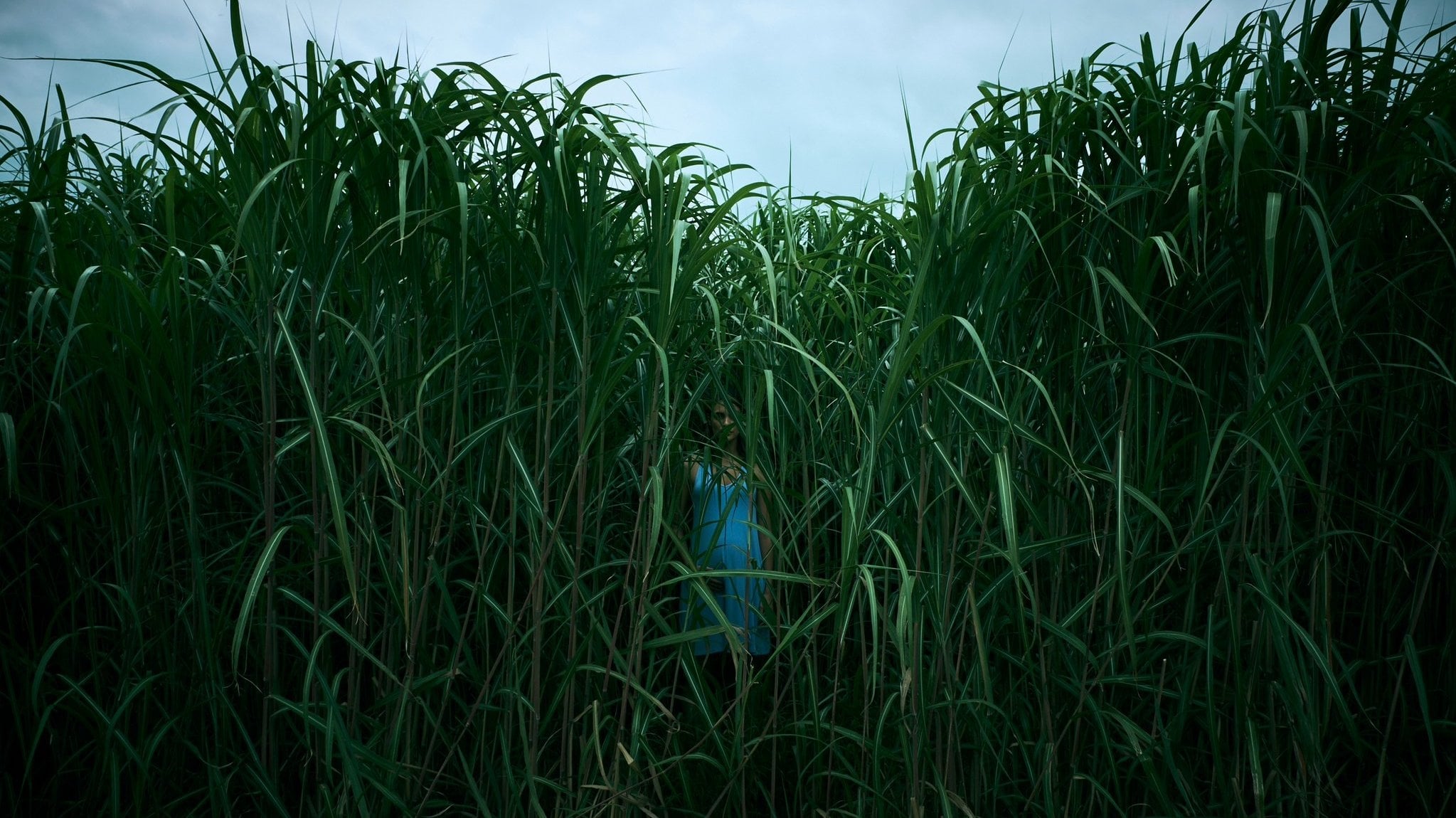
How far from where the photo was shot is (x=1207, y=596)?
1330 millimetres

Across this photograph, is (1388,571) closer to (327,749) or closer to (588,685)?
(588,685)

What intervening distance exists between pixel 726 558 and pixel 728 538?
0.08m

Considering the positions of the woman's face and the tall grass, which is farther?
the woman's face

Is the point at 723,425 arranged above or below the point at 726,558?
above

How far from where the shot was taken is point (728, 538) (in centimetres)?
156

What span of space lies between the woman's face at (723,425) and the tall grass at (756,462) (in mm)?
54

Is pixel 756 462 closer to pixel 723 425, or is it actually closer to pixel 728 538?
pixel 723 425

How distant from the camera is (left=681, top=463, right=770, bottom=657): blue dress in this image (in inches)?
52.5

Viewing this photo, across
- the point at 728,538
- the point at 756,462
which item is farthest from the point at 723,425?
the point at 728,538

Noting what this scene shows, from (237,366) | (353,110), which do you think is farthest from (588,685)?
(353,110)

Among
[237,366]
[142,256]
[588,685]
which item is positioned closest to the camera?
[588,685]

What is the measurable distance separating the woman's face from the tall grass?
54mm

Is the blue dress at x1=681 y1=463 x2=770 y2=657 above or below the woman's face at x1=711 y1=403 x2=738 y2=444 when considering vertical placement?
below

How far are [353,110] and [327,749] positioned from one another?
0.89 metres
